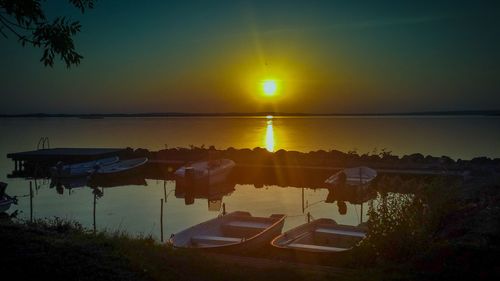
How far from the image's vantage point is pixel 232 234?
70.9 ft

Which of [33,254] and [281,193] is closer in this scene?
[33,254]

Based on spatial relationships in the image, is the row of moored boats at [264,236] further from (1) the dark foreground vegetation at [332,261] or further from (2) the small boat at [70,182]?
(2) the small boat at [70,182]

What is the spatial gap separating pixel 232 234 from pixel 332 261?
7.14m

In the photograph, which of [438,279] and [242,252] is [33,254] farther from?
[242,252]

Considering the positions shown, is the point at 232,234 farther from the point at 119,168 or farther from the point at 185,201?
the point at 119,168

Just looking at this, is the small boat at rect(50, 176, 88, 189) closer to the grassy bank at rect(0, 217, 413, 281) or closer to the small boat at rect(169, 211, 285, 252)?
the small boat at rect(169, 211, 285, 252)

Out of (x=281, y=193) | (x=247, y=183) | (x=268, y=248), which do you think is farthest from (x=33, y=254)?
(x=247, y=183)

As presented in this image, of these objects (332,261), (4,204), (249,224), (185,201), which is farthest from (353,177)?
(4,204)

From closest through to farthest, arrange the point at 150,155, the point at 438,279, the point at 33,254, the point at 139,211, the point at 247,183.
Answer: the point at 33,254 → the point at 438,279 → the point at 139,211 → the point at 247,183 → the point at 150,155

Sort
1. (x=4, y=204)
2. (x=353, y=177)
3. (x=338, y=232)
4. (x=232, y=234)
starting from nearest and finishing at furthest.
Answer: (x=338, y=232) → (x=232, y=234) → (x=4, y=204) → (x=353, y=177)

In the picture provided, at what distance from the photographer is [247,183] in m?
47.9

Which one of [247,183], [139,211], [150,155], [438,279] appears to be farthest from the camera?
[150,155]

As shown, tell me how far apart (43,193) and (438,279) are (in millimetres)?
38587

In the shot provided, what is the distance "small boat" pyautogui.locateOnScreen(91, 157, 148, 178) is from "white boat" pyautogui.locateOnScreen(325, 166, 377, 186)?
73.3 ft
